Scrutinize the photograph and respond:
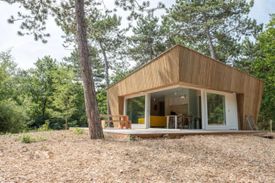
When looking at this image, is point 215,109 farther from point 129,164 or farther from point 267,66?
point 267,66

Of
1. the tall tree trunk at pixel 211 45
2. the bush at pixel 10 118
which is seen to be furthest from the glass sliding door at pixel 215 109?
the bush at pixel 10 118

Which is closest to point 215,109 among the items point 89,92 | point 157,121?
point 157,121

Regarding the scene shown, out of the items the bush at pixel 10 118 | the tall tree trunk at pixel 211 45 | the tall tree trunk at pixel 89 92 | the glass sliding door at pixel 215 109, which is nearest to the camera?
the tall tree trunk at pixel 89 92

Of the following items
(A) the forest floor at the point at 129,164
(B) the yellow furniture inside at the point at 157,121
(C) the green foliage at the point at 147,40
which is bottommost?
(A) the forest floor at the point at 129,164

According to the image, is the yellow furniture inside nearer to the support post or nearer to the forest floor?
the support post

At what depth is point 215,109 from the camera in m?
12.8

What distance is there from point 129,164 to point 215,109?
28.8 feet

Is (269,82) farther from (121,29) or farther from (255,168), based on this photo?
(255,168)

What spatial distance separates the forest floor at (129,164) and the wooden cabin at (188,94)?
14.1 feet

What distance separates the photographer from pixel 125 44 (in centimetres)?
2423

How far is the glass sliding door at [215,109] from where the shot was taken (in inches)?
494

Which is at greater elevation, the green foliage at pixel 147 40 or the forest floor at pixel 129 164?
the green foliage at pixel 147 40

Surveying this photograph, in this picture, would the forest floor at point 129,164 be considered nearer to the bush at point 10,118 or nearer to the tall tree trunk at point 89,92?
the tall tree trunk at point 89,92

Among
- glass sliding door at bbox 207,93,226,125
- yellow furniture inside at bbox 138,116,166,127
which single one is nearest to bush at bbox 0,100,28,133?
yellow furniture inside at bbox 138,116,166,127
